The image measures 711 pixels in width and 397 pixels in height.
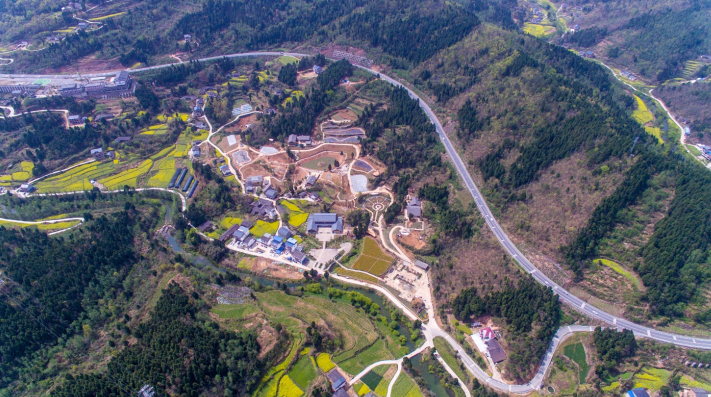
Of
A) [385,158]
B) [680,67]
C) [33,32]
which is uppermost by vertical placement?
[680,67]

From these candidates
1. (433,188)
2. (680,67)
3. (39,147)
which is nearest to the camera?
(433,188)

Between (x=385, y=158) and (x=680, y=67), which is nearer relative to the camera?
(x=385, y=158)

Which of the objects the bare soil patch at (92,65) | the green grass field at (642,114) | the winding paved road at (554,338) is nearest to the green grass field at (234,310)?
the winding paved road at (554,338)

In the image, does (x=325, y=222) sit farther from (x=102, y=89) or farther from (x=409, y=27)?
(x=409, y=27)

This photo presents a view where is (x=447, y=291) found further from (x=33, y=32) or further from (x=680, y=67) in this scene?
(x=33, y=32)

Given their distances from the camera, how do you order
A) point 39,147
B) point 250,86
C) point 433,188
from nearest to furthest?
point 433,188, point 39,147, point 250,86

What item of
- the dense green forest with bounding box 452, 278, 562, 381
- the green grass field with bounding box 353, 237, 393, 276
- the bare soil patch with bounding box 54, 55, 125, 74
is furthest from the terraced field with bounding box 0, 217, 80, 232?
the dense green forest with bounding box 452, 278, 562, 381

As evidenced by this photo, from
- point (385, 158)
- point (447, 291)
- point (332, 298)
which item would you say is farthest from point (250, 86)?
point (447, 291)
